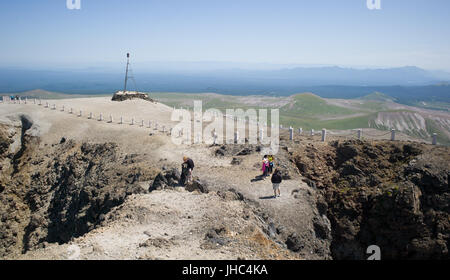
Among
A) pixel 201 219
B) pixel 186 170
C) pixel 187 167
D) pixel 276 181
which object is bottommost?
pixel 201 219

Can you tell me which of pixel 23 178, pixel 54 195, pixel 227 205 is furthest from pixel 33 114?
pixel 227 205

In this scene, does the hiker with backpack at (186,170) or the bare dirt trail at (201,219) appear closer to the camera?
the bare dirt trail at (201,219)

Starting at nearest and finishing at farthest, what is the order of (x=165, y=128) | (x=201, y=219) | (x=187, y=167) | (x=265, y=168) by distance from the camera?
1. (x=201, y=219)
2. (x=187, y=167)
3. (x=265, y=168)
4. (x=165, y=128)

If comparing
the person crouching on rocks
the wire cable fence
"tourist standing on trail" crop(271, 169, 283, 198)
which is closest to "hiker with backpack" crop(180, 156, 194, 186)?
the person crouching on rocks

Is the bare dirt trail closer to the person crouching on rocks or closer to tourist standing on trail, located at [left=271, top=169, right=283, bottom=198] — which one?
tourist standing on trail, located at [left=271, top=169, right=283, bottom=198]

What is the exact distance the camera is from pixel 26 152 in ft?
104

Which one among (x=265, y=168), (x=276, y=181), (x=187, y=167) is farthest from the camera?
(x=265, y=168)

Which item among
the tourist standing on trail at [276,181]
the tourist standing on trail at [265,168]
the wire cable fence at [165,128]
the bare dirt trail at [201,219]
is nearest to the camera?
the bare dirt trail at [201,219]

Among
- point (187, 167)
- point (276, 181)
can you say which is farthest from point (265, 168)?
point (187, 167)

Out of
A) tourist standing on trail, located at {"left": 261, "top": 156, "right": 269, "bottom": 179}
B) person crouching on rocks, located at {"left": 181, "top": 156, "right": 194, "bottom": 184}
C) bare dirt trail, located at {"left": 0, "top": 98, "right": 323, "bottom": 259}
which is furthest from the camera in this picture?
tourist standing on trail, located at {"left": 261, "top": 156, "right": 269, "bottom": 179}

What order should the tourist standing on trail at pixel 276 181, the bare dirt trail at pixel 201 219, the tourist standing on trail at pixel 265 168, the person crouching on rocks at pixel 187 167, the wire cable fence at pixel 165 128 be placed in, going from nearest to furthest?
the bare dirt trail at pixel 201 219 → the tourist standing on trail at pixel 276 181 → the person crouching on rocks at pixel 187 167 → the tourist standing on trail at pixel 265 168 → the wire cable fence at pixel 165 128

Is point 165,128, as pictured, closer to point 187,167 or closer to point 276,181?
point 187,167

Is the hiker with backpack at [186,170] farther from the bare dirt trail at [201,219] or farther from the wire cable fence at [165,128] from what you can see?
the wire cable fence at [165,128]

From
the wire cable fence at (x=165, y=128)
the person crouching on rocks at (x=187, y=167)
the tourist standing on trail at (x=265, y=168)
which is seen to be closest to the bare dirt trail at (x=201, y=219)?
the tourist standing on trail at (x=265, y=168)
